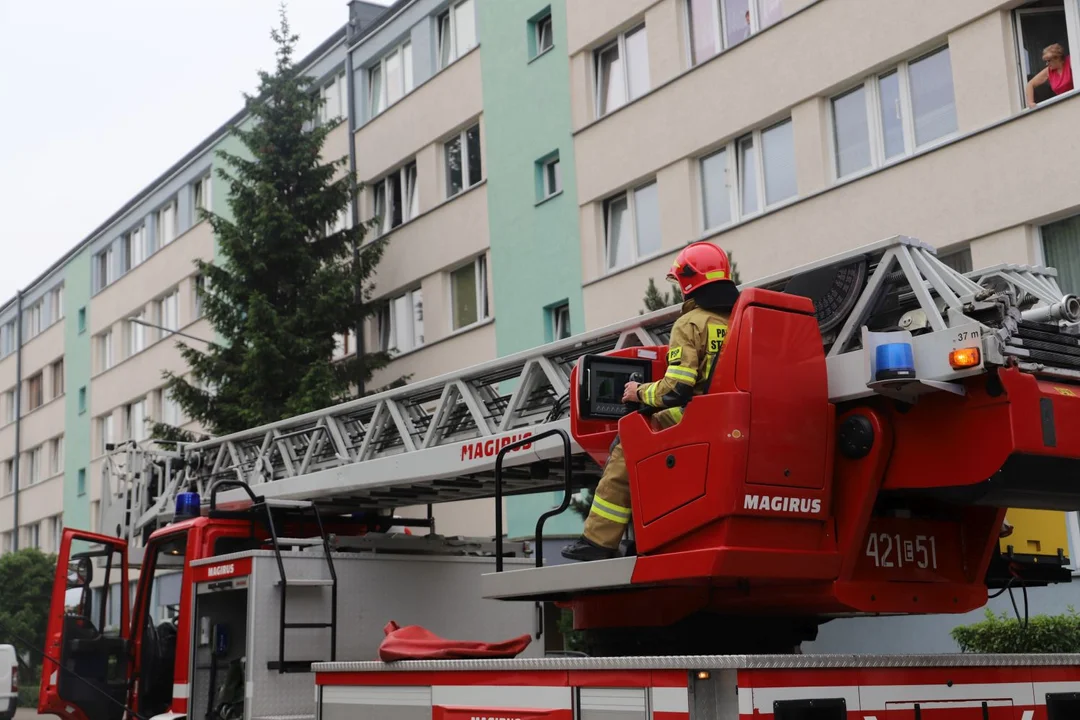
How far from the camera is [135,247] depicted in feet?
127

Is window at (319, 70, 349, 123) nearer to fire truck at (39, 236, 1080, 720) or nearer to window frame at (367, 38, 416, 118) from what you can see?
window frame at (367, 38, 416, 118)

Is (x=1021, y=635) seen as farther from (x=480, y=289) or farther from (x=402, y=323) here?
(x=402, y=323)

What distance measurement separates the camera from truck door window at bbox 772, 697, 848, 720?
4613mm

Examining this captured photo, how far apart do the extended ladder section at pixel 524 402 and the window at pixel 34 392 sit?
34.2 metres

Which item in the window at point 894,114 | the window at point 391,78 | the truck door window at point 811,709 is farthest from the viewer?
the window at point 391,78

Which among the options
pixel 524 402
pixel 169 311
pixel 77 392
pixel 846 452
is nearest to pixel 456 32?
pixel 169 311

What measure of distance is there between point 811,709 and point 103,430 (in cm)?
3717

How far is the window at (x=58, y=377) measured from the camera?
43.5 meters

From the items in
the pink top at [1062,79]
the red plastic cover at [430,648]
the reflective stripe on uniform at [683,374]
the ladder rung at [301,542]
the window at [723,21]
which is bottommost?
the red plastic cover at [430,648]

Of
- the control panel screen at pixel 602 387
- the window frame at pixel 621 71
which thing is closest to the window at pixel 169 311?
the window frame at pixel 621 71

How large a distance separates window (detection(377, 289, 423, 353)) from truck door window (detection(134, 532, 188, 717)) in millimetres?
15050

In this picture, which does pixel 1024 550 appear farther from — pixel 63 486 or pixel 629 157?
pixel 63 486

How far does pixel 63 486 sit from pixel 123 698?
111 ft

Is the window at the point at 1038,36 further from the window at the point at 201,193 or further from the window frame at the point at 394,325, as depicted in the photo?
the window at the point at 201,193
